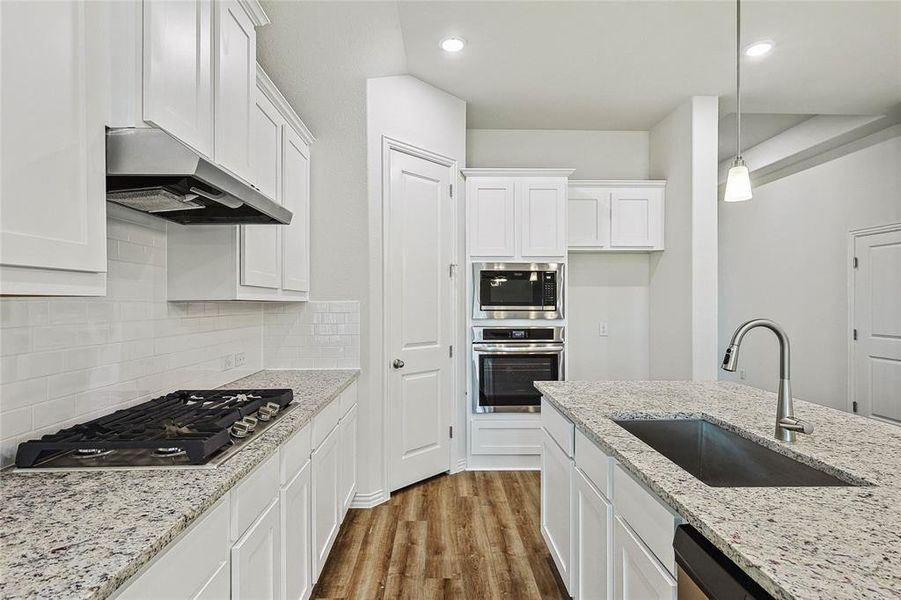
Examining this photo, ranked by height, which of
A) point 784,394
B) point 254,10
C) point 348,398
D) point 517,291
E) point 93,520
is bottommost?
point 348,398

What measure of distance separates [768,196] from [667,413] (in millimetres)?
5138

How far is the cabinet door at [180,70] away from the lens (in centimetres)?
124

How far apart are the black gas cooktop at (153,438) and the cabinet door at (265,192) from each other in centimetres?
63

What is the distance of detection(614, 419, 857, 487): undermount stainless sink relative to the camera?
1.38 metres

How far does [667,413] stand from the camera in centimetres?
184

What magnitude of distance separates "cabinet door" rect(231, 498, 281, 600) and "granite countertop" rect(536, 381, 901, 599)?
1078mm

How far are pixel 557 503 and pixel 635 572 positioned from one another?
2.82 ft

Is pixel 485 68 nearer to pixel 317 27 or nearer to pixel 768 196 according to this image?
pixel 317 27

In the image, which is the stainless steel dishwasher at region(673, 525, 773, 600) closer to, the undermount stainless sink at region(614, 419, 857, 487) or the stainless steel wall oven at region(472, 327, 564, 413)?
the undermount stainless sink at region(614, 419, 857, 487)

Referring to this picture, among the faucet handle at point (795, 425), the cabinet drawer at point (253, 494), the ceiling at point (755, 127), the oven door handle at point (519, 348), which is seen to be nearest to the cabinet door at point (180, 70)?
the cabinet drawer at point (253, 494)

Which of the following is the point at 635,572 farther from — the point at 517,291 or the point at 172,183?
the point at 517,291

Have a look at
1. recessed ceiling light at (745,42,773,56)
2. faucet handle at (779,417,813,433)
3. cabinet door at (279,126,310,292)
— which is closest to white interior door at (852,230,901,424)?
recessed ceiling light at (745,42,773,56)

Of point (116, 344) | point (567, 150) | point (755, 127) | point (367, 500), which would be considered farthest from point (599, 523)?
point (755, 127)

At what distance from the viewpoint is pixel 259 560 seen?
1.45m
